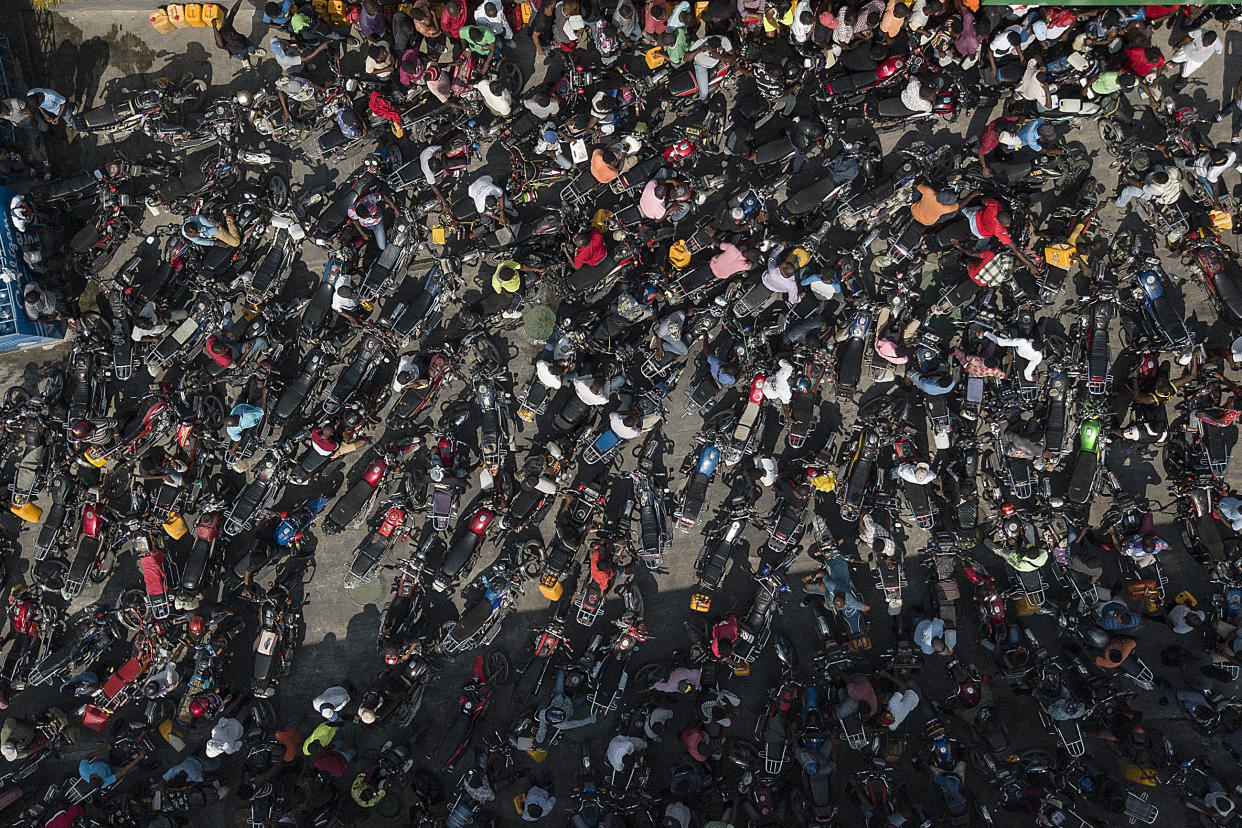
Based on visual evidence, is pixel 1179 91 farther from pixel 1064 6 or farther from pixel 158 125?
pixel 158 125

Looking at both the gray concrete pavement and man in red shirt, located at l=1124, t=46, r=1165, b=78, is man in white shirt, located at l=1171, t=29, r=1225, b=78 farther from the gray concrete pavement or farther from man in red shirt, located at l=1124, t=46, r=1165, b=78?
the gray concrete pavement

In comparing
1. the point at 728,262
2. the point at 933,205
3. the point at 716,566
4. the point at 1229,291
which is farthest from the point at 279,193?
the point at 1229,291

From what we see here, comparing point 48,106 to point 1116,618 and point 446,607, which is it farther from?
point 1116,618

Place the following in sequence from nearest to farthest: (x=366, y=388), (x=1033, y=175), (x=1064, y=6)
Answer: (x=1064, y=6), (x=1033, y=175), (x=366, y=388)

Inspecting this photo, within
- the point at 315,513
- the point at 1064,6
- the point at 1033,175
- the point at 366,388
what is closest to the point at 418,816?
the point at 315,513

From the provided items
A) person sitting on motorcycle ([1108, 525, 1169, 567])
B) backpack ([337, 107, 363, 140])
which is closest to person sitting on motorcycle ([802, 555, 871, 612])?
person sitting on motorcycle ([1108, 525, 1169, 567])
